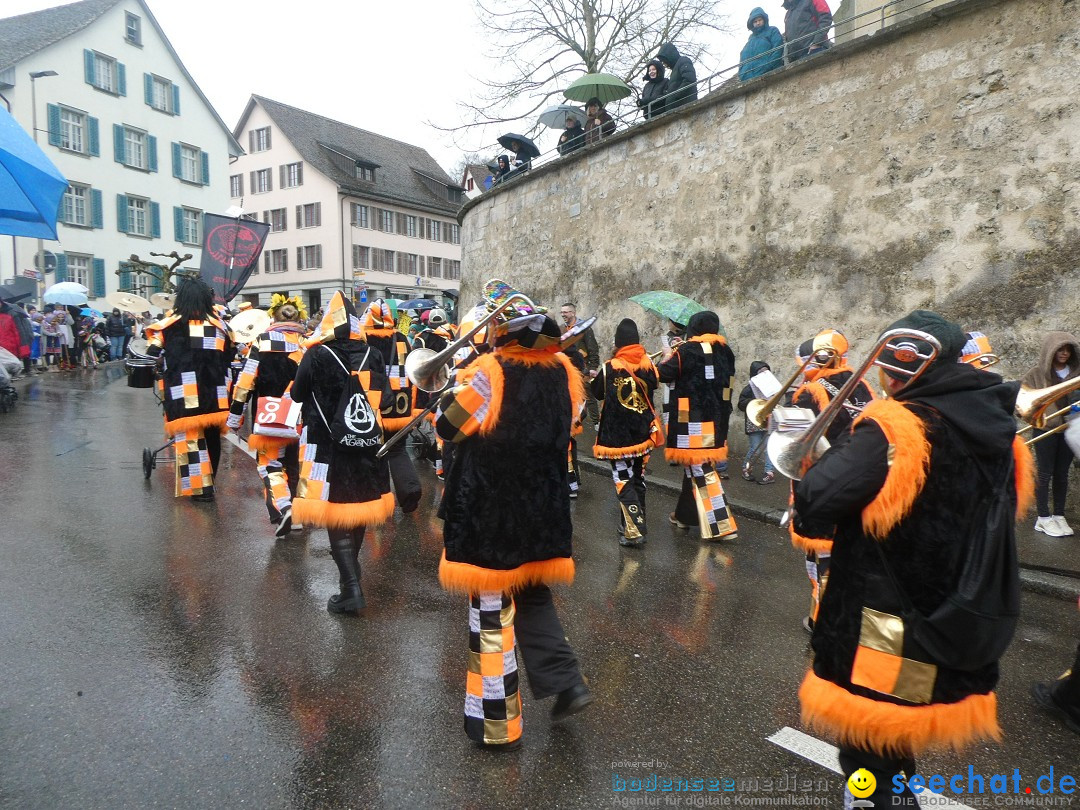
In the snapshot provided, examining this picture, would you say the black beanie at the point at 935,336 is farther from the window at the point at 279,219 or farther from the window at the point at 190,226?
the window at the point at 279,219

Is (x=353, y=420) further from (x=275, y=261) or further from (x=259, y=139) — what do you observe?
(x=259, y=139)

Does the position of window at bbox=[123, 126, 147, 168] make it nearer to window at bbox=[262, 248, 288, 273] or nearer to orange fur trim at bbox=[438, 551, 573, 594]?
window at bbox=[262, 248, 288, 273]

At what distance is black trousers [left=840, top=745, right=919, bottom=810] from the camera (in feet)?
7.44

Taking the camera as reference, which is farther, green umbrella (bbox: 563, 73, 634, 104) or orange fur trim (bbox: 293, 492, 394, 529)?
green umbrella (bbox: 563, 73, 634, 104)

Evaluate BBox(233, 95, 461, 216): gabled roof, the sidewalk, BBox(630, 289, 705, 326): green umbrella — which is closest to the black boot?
the sidewalk

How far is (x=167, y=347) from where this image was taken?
7.07m

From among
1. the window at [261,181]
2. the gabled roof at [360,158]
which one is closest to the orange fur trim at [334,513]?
the gabled roof at [360,158]

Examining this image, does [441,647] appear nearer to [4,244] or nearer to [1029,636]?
[1029,636]

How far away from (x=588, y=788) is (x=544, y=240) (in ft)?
43.8

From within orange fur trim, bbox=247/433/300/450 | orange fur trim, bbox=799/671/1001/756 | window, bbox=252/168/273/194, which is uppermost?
window, bbox=252/168/273/194

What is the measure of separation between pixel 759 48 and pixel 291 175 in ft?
120

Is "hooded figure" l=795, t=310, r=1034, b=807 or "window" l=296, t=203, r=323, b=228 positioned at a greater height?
"window" l=296, t=203, r=323, b=228

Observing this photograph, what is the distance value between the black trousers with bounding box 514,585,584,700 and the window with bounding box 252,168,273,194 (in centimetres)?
4441


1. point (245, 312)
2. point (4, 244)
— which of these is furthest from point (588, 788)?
point (4, 244)
